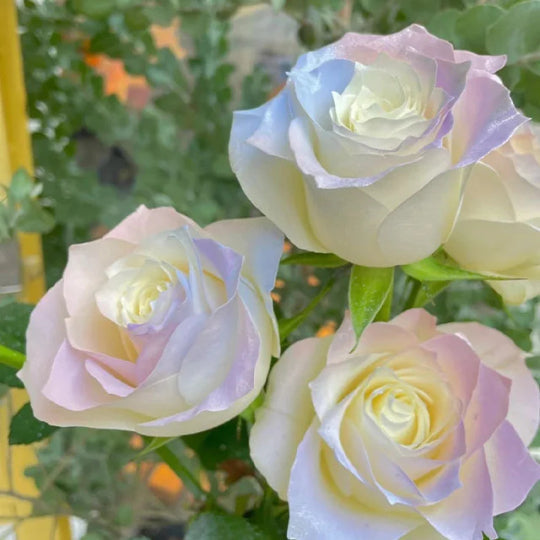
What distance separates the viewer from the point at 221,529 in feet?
0.93

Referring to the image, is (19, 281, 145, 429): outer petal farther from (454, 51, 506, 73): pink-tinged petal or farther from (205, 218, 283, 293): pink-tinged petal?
(454, 51, 506, 73): pink-tinged petal

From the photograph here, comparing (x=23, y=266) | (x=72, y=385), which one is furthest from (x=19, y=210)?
(x=72, y=385)

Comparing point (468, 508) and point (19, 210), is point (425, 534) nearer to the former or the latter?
point (468, 508)

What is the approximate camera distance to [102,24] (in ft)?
1.65

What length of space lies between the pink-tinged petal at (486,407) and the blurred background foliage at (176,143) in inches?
4.1

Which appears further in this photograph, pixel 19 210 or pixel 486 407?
pixel 19 210

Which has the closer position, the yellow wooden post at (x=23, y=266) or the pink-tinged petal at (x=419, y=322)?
the pink-tinged petal at (x=419, y=322)

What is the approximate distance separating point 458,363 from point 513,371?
35 mm

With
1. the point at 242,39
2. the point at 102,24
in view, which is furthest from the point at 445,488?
the point at 242,39

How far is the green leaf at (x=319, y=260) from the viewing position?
0.87 ft

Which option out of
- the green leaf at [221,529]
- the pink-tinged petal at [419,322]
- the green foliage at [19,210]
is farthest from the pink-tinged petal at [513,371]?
the green foliage at [19,210]

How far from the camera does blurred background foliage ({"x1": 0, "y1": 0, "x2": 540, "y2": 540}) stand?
1.10 ft

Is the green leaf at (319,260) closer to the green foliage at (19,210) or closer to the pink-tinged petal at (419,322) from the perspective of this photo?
the pink-tinged petal at (419,322)

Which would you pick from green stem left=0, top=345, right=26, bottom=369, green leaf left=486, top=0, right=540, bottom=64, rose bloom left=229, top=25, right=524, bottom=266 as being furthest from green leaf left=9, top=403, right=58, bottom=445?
green leaf left=486, top=0, right=540, bottom=64
